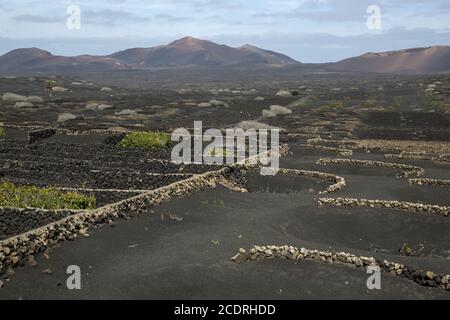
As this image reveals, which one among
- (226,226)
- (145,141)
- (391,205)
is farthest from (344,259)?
(145,141)

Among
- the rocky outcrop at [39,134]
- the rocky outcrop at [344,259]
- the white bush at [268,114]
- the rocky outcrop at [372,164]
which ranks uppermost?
the rocky outcrop at [39,134]

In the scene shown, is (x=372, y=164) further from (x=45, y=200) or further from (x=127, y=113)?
(x=127, y=113)

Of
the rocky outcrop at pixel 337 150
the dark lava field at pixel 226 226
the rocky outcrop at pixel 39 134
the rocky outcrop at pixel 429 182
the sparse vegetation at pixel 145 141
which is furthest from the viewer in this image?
the rocky outcrop at pixel 39 134

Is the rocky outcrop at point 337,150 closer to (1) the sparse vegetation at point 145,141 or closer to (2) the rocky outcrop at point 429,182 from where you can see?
(2) the rocky outcrop at point 429,182

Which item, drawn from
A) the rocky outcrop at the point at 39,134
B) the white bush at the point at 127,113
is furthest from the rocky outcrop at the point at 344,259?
the white bush at the point at 127,113

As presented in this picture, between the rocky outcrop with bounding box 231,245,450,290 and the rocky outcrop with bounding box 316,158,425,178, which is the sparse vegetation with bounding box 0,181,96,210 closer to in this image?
the rocky outcrop with bounding box 231,245,450,290

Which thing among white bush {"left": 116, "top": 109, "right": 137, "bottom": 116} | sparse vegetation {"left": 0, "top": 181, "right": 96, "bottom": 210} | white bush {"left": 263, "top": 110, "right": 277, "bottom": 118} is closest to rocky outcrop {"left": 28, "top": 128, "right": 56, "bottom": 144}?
sparse vegetation {"left": 0, "top": 181, "right": 96, "bottom": 210}

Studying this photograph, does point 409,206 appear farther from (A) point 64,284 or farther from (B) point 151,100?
(B) point 151,100
